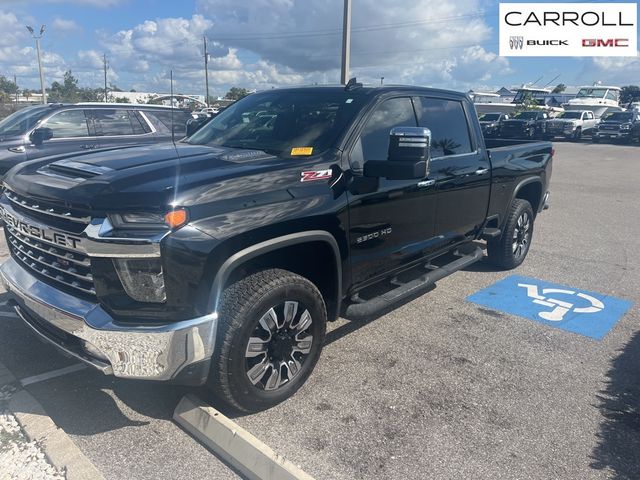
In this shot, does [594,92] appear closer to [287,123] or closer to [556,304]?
[556,304]

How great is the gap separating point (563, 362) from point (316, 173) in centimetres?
235

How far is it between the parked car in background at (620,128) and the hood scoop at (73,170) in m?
31.9

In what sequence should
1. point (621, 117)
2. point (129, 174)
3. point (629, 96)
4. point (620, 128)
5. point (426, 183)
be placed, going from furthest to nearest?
point (629, 96) → point (621, 117) → point (620, 128) → point (426, 183) → point (129, 174)

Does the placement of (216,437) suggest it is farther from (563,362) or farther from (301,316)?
(563,362)

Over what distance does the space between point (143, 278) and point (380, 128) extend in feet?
6.78

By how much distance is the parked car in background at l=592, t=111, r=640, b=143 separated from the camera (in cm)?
2870

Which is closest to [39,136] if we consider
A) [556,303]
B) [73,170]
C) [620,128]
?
[73,170]

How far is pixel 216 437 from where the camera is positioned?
2822 mm

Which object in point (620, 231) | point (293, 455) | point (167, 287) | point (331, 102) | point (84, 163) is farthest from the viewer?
point (620, 231)

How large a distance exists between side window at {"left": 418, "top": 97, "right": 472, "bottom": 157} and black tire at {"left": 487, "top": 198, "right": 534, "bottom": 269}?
1.33 meters

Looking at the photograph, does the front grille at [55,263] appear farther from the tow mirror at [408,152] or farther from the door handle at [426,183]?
the door handle at [426,183]

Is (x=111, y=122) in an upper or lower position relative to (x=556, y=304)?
upper

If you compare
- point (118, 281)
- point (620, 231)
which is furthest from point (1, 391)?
point (620, 231)

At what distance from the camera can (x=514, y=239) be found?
5.99 metres
